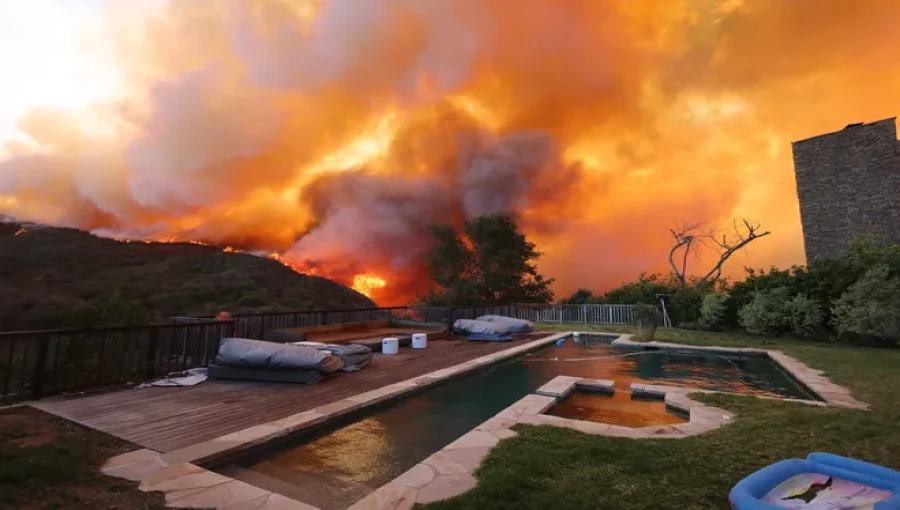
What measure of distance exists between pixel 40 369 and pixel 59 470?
270 cm

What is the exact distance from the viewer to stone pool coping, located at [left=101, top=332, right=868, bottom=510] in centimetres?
245

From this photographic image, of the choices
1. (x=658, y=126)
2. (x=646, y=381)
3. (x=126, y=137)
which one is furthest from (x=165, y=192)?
(x=658, y=126)

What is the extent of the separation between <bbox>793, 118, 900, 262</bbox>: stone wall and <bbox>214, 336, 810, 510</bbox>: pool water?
1262 centimetres

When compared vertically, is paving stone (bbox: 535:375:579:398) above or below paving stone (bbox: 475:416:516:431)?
above

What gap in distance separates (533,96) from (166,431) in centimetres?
1349

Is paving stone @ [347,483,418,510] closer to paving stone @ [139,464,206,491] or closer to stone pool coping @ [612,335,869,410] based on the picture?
paving stone @ [139,464,206,491]

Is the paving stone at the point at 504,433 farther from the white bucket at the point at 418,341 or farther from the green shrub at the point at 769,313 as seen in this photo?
the green shrub at the point at 769,313

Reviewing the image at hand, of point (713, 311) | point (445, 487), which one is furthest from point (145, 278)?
point (713, 311)

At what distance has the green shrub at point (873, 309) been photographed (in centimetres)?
990

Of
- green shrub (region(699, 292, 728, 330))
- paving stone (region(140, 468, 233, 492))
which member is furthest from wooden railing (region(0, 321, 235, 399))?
green shrub (region(699, 292, 728, 330))

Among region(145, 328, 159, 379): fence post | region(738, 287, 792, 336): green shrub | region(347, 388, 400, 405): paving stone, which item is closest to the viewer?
region(347, 388, 400, 405): paving stone

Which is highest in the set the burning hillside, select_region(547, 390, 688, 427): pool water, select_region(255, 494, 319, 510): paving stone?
the burning hillside

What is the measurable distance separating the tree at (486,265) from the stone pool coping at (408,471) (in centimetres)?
1725

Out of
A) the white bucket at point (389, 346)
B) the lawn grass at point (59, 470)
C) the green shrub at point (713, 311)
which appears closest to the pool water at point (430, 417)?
the lawn grass at point (59, 470)
